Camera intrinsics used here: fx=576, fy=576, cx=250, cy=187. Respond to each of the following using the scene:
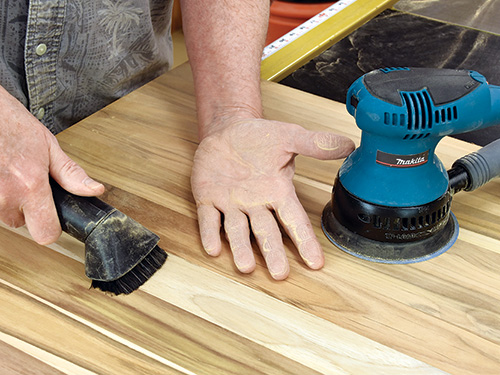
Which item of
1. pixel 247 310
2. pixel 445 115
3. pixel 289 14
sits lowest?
pixel 289 14

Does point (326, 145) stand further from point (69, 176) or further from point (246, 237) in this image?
point (69, 176)

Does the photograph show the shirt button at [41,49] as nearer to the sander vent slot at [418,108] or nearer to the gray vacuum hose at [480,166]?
the sander vent slot at [418,108]

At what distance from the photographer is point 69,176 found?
95cm

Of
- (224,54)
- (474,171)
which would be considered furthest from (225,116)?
(474,171)

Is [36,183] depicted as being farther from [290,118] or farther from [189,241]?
[290,118]

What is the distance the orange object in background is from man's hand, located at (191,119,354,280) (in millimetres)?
1478

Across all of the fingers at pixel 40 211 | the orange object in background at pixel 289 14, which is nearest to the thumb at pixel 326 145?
the fingers at pixel 40 211

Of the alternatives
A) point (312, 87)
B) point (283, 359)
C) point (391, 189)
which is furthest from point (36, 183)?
point (312, 87)

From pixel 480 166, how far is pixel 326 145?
Answer: 30 centimetres

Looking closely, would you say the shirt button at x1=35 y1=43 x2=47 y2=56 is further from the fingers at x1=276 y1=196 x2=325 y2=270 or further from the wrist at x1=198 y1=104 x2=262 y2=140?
the fingers at x1=276 y1=196 x2=325 y2=270

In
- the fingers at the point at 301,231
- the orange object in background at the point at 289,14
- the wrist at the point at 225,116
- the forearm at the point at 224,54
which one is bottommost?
the orange object in background at the point at 289,14

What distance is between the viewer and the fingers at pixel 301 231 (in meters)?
1.01

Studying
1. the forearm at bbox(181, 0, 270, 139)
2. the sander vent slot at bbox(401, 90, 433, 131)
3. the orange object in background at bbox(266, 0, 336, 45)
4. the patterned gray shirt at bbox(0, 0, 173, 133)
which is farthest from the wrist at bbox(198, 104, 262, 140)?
the orange object in background at bbox(266, 0, 336, 45)

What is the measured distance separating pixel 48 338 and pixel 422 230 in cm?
65
